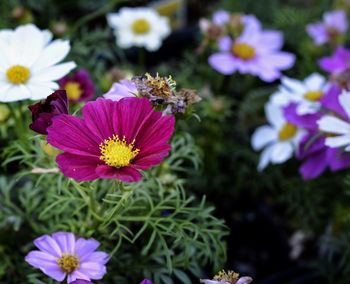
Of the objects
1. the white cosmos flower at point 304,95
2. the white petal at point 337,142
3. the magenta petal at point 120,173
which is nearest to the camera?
the magenta petal at point 120,173

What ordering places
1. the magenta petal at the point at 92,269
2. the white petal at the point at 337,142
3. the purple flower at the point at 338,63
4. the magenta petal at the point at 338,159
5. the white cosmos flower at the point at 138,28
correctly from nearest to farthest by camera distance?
1. the magenta petal at the point at 92,269
2. the white petal at the point at 337,142
3. the magenta petal at the point at 338,159
4. the purple flower at the point at 338,63
5. the white cosmos flower at the point at 138,28

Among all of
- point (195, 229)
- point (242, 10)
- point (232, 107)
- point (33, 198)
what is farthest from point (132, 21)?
point (195, 229)

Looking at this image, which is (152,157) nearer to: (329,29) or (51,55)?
(51,55)

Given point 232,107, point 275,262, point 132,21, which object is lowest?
point 275,262

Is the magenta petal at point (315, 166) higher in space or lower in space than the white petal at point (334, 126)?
lower

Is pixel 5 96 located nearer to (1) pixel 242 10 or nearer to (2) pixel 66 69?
(2) pixel 66 69

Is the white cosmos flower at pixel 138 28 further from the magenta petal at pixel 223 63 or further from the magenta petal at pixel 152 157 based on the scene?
the magenta petal at pixel 152 157

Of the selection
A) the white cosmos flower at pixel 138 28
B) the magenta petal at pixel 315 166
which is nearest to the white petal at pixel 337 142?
the magenta petal at pixel 315 166
